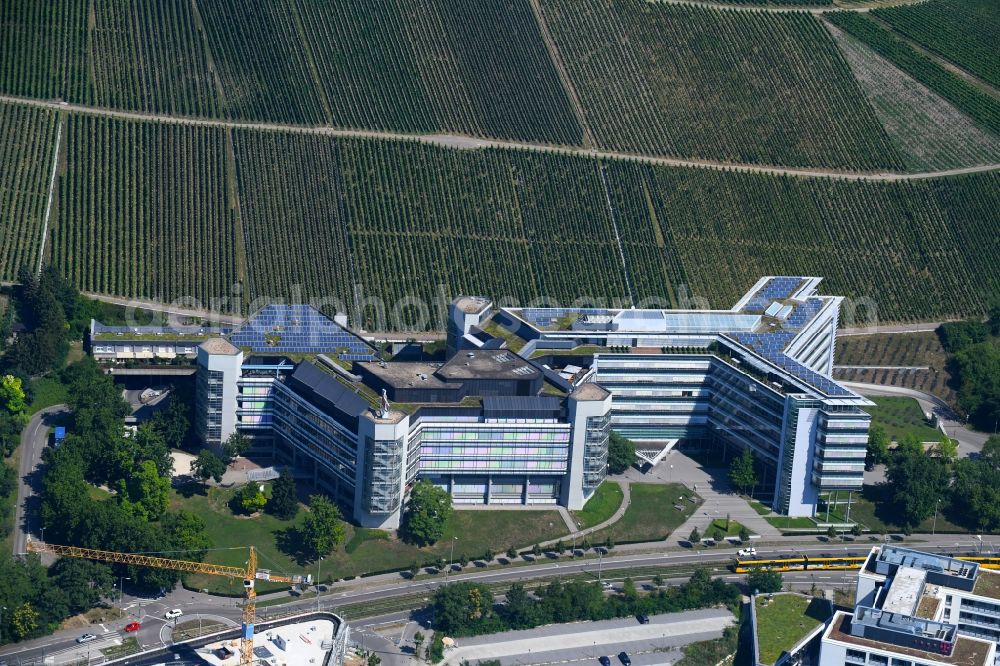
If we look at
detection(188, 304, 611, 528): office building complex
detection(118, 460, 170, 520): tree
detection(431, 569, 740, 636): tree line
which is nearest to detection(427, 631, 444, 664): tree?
detection(431, 569, 740, 636): tree line

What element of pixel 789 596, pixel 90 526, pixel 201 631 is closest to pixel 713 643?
pixel 789 596

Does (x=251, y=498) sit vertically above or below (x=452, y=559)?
above

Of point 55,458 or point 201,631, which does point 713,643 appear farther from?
point 55,458

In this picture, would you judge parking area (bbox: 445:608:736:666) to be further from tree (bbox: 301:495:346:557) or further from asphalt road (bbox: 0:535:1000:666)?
tree (bbox: 301:495:346:557)

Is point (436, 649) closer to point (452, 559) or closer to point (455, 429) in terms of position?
point (452, 559)

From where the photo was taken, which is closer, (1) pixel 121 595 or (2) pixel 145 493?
(1) pixel 121 595

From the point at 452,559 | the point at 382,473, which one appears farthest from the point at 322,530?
the point at 452,559

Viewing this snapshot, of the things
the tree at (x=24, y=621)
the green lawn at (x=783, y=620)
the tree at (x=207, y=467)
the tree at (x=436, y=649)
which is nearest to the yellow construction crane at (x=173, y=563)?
the tree at (x=24, y=621)
